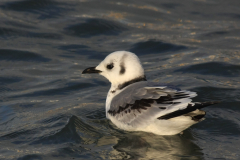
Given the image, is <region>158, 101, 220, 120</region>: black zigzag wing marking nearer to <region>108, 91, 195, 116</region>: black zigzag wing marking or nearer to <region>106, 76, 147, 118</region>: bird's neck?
<region>108, 91, 195, 116</region>: black zigzag wing marking

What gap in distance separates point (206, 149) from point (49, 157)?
216 cm

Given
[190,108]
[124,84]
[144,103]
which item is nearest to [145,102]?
[144,103]

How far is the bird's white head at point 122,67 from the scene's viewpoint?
6680 millimetres

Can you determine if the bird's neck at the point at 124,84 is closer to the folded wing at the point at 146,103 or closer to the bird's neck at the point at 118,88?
the bird's neck at the point at 118,88

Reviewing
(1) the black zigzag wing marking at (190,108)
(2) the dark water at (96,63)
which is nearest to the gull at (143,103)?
(1) the black zigzag wing marking at (190,108)

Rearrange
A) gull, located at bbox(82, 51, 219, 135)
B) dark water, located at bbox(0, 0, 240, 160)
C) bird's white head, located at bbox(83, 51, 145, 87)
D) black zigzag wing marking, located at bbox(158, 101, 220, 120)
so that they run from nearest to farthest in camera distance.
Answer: black zigzag wing marking, located at bbox(158, 101, 220, 120) < gull, located at bbox(82, 51, 219, 135) < dark water, located at bbox(0, 0, 240, 160) < bird's white head, located at bbox(83, 51, 145, 87)

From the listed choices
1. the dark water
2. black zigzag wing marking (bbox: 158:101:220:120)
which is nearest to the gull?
black zigzag wing marking (bbox: 158:101:220:120)

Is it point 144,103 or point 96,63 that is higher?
point 96,63

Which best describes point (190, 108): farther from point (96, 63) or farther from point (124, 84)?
point (96, 63)

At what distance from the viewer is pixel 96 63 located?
385 inches

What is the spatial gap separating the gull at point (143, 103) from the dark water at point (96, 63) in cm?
26

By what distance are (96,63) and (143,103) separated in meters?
3.98

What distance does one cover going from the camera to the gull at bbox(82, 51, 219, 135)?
559 cm

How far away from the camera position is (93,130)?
6477 millimetres
